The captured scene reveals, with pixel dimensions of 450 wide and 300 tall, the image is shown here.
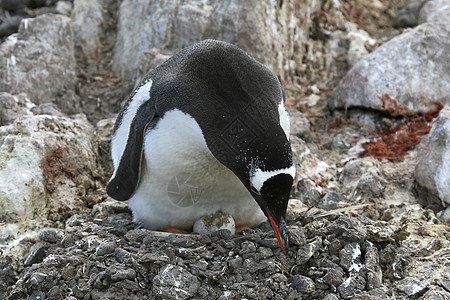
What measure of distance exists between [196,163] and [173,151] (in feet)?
0.59

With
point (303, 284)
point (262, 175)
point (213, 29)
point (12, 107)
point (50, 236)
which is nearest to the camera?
point (262, 175)

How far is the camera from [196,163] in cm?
423

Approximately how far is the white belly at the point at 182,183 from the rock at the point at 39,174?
92 centimetres

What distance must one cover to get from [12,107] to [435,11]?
5.65 metres

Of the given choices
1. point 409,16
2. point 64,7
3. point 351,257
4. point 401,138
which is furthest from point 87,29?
point 351,257

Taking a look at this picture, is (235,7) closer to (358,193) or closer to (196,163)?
(358,193)

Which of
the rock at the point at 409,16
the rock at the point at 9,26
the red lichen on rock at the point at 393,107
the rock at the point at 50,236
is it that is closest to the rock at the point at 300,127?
the red lichen on rock at the point at 393,107

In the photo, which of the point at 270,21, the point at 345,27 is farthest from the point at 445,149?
the point at 345,27

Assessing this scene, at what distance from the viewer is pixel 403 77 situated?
6918 millimetres

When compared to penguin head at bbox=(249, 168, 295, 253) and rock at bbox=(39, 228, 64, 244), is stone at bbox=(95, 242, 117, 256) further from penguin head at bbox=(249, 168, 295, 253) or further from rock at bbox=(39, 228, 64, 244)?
penguin head at bbox=(249, 168, 295, 253)

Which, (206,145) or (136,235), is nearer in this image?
(206,145)

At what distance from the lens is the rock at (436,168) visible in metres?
5.29

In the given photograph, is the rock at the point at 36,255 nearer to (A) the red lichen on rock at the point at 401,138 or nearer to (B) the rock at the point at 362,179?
(B) the rock at the point at 362,179

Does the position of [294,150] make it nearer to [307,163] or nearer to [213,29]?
[307,163]
